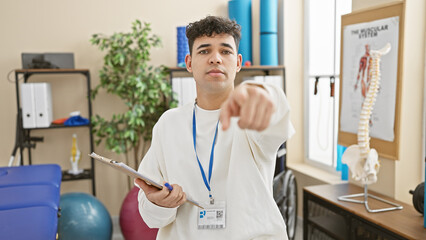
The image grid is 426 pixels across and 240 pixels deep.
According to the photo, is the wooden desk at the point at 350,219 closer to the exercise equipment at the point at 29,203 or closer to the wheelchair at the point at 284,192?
the wheelchair at the point at 284,192

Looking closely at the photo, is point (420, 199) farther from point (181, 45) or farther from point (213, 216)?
point (181, 45)

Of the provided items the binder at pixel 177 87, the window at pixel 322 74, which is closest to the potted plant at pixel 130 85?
the binder at pixel 177 87

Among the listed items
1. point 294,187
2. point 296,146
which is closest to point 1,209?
point 294,187

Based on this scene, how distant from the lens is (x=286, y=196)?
297 centimetres

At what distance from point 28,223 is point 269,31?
114 inches

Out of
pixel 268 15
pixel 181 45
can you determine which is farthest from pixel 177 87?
pixel 268 15

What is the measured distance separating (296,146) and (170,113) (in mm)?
2779

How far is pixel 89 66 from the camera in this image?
148 inches

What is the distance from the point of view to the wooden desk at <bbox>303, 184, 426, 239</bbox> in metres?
1.99

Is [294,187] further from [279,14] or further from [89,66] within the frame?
[89,66]

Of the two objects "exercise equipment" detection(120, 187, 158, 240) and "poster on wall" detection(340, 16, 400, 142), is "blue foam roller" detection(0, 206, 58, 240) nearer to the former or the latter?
"exercise equipment" detection(120, 187, 158, 240)

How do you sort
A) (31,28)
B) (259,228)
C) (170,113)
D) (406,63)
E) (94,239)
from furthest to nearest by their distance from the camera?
(31,28) < (94,239) < (406,63) < (170,113) < (259,228)

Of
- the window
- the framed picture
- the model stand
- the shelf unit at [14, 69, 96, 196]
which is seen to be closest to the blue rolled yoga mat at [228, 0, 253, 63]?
the window

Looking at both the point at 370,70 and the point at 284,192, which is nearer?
the point at 370,70
